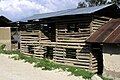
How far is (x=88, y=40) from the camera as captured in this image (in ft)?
73.0

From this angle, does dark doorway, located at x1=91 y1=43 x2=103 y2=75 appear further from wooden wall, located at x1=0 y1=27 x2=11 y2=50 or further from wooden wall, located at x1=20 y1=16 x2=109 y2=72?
wooden wall, located at x1=0 y1=27 x2=11 y2=50

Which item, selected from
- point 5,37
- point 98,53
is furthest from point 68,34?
point 5,37

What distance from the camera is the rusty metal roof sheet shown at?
2030cm

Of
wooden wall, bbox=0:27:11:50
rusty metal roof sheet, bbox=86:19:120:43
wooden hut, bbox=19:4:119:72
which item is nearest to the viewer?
rusty metal roof sheet, bbox=86:19:120:43

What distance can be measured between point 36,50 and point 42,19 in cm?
339

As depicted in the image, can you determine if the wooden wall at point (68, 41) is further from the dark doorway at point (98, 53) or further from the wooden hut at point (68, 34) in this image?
the dark doorway at point (98, 53)

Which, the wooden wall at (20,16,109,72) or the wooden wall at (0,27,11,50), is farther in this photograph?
the wooden wall at (0,27,11,50)

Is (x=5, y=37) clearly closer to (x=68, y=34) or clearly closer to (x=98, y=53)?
(x=68, y=34)

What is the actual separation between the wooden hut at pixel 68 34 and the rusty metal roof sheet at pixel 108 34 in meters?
0.69

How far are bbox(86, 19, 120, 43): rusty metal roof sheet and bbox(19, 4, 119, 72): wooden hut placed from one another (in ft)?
2.26

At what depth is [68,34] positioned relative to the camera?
81.6 ft

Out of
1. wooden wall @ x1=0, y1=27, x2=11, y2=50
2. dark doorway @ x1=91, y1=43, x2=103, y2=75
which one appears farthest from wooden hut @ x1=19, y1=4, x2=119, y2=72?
wooden wall @ x1=0, y1=27, x2=11, y2=50

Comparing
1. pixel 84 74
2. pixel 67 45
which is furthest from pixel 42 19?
pixel 84 74

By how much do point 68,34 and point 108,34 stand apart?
465 centimetres
